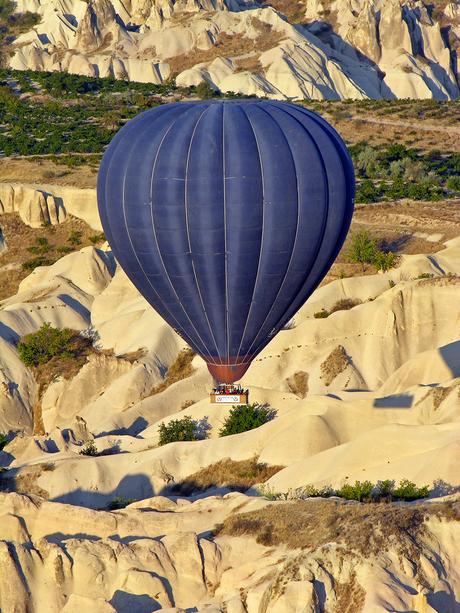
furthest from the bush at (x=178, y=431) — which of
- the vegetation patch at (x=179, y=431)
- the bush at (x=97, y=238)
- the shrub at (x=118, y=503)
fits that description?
the bush at (x=97, y=238)

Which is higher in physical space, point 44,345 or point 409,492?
point 409,492

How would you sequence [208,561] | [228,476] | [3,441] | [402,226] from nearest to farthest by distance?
1. [208,561]
2. [228,476]
3. [3,441]
4. [402,226]

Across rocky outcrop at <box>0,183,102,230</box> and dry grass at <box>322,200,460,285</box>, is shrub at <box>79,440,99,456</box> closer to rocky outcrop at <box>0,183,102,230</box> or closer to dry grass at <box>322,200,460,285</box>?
dry grass at <box>322,200,460,285</box>

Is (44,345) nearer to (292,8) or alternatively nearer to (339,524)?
(339,524)

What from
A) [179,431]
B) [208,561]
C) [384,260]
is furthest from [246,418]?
[208,561]

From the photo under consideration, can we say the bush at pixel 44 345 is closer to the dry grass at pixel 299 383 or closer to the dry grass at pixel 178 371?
the dry grass at pixel 178 371

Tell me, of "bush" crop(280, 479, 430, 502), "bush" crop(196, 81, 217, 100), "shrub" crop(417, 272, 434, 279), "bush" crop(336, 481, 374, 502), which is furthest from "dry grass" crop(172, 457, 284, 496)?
"bush" crop(196, 81, 217, 100)
